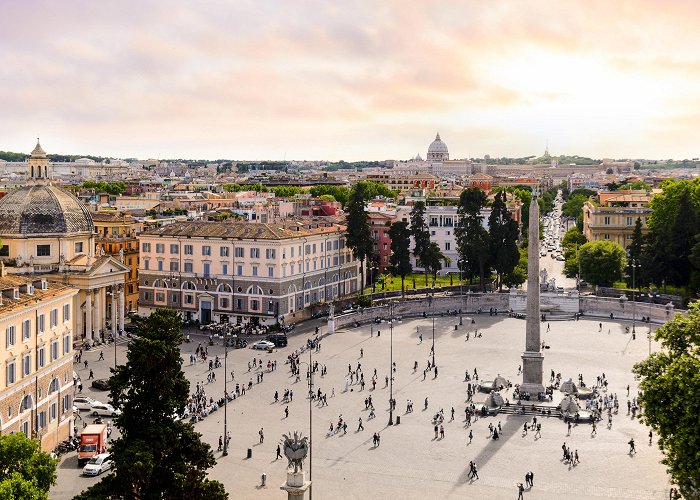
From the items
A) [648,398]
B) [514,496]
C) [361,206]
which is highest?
[361,206]

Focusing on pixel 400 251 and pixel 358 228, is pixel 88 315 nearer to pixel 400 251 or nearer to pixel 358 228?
pixel 358 228

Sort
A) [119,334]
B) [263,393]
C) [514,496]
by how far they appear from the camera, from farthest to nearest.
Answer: [119,334]
[263,393]
[514,496]

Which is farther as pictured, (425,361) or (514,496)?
(425,361)

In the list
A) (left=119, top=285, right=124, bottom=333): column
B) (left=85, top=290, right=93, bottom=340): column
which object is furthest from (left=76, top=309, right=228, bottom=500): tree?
(left=119, top=285, right=124, bottom=333): column

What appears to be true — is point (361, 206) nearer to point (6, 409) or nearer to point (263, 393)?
point (263, 393)

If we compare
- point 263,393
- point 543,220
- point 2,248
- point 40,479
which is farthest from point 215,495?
point 543,220

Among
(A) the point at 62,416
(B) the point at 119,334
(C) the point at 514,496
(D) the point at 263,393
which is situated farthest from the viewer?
(B) the point at 119,334

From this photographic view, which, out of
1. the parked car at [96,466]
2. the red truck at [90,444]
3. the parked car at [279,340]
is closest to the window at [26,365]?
the red truck at [90,444]

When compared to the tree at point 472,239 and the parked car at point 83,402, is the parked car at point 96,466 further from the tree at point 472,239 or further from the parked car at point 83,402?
the tree at point 472,239
